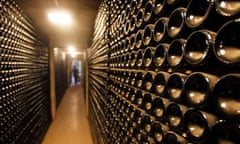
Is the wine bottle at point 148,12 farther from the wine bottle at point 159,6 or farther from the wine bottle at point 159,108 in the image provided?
the wine bottle at point 159,108

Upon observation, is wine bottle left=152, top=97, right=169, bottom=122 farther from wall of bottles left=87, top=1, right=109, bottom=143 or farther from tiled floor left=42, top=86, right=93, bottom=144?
tiled floor left=42, top=86, right=93, bottom=144

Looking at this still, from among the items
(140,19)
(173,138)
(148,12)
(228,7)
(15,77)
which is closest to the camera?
(228,7)

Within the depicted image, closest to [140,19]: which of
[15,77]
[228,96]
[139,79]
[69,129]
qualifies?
[139,79]

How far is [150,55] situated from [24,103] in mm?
2449

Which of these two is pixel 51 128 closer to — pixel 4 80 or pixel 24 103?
pixel 24 103

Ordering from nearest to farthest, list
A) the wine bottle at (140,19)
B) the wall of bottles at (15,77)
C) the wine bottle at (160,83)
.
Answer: the wine bottle at (160,83), the wine bottle at (140,19), the wall of bottles at (15,77)

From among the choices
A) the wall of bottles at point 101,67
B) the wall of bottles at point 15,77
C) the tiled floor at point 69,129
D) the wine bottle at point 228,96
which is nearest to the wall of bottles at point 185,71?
the wine bottle at point 228,96

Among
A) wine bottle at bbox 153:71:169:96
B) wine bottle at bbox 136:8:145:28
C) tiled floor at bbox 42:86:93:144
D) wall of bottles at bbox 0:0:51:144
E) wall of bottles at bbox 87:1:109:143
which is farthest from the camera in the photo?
tiled floor at bbox 42:86:93:144

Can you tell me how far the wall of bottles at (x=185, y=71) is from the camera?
432mm

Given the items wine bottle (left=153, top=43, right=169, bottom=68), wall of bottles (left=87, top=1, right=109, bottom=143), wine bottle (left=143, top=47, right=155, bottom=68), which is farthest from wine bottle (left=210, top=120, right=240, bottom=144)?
wall of bottles (left=87, top=1, right=109, bottom=143)

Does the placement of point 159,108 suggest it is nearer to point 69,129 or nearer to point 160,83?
point 160,83

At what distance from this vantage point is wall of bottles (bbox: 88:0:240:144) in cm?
43

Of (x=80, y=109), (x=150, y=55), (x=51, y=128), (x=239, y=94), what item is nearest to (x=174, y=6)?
(x=150, y=55)

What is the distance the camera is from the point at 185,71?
2.03ft
